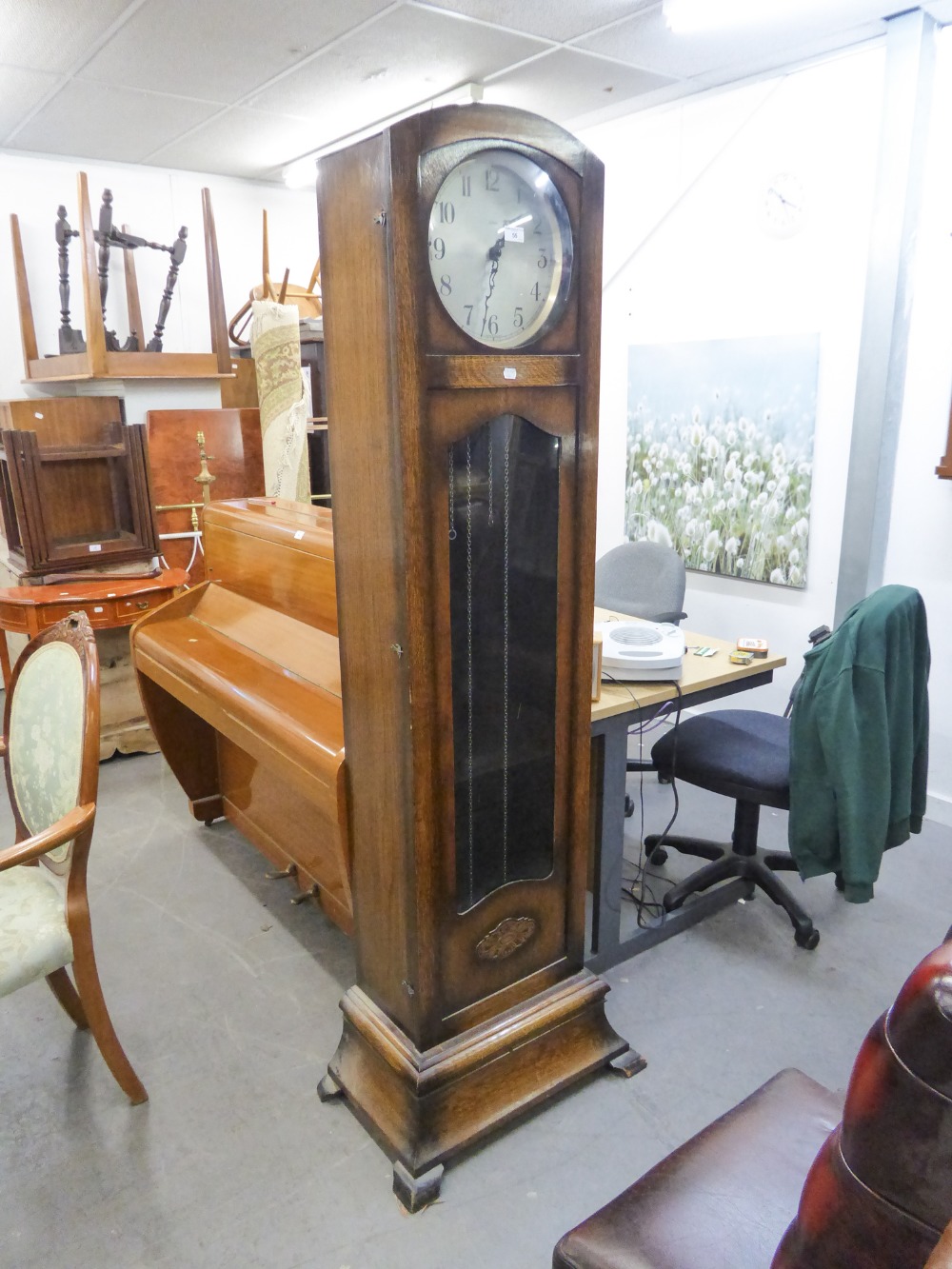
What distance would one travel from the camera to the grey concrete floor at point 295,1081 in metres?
1.63

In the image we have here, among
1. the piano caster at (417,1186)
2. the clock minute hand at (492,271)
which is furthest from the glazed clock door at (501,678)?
the piano caster at (417,1186)

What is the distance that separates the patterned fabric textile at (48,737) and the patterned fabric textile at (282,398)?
5.13 feet

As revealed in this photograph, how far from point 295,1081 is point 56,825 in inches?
32.0

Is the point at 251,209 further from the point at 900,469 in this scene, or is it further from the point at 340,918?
the point at 340,918

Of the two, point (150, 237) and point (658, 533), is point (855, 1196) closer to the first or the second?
point (658, 533)

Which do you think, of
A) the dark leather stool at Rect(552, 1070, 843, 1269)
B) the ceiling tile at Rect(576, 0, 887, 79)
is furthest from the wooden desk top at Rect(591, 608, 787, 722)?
the ceiling tile at Rect(576, 0, 887, 79)

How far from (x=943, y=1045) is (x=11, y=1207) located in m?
1.81

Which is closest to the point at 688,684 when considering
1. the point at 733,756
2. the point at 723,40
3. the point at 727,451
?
the point at 733,756

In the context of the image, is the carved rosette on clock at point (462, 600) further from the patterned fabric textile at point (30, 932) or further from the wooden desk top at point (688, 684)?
the patterned fabric textile at point (30, 932)

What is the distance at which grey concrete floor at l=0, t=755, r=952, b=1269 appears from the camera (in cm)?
163

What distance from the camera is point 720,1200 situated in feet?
3.55

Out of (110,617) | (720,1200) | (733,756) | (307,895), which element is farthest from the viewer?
(110,617)

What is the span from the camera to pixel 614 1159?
1771 millimetres

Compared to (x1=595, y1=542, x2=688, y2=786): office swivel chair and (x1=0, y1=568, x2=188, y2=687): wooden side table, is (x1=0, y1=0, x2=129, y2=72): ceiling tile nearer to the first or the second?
(x1=0, y1=568, x2=188, y2=687): wooden side table
